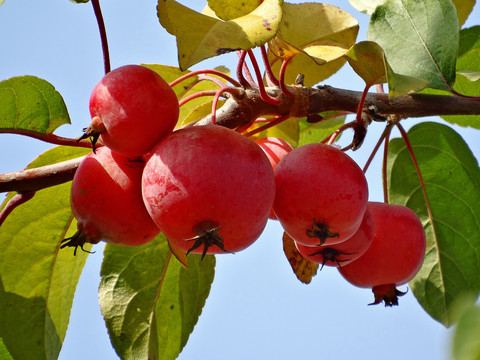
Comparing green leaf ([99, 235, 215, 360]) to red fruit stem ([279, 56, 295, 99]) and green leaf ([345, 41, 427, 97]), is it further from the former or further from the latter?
green leaf ([345, 41, 427, 97])

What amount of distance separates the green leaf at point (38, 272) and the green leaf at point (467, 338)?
142 cm

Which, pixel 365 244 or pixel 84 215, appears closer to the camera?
pixel 84 215

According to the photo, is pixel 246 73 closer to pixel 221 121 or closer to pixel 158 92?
pixel 221 121

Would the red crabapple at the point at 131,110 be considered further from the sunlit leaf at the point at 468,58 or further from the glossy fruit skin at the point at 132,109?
the sunlit leaf at the point at 468,58

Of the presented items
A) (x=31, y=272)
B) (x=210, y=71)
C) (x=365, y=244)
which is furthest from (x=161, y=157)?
(x=31, y=272)

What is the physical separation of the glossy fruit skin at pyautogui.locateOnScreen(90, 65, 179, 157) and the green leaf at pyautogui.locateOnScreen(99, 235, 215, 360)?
64cm

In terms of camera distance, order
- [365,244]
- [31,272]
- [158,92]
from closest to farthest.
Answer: [158,92]
[365,244]
[31,272]

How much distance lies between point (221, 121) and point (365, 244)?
42 centimetres

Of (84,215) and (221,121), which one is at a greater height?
(221,121)

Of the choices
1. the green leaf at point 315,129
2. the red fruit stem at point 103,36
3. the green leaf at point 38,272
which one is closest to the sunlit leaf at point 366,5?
the green leaf at point 315,129

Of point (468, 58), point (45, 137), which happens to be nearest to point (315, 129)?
point (468, 58)

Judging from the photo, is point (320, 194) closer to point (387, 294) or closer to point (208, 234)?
point (208, 234)

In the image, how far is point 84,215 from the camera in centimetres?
110

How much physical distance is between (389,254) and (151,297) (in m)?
0.70
